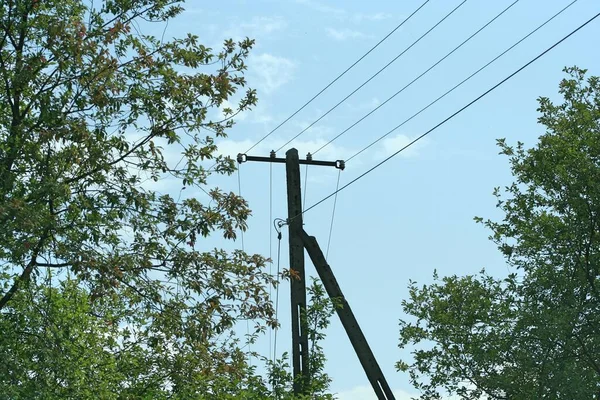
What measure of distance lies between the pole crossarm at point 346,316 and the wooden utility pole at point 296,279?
30cm

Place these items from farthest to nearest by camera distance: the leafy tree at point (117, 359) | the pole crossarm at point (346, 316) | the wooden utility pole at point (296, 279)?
the pole crossarm at point (346, 316) → the wooden utility pole at point (296, 279) → the leafy tree at point (117, 359)

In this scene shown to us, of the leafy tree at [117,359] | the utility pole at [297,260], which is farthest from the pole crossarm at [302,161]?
the leafy tree at [117,359]

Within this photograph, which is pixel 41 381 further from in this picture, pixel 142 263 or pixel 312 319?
pixel 312 319

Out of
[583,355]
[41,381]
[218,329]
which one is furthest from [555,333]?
[41,381]

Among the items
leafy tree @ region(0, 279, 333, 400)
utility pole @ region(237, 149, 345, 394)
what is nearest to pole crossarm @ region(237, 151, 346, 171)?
utility pole @ region(237, 149, 345, 394)

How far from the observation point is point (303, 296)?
64.5 ft

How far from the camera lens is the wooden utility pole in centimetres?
1900

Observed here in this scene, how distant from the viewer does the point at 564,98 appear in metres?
24.5

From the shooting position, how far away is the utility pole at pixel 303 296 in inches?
755

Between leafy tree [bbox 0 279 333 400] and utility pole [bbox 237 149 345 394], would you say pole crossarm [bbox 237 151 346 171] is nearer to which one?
utility pole [bbox 237 149 345 394]

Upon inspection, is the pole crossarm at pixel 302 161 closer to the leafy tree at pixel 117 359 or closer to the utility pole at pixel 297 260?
the utility pole at pixel 297 260

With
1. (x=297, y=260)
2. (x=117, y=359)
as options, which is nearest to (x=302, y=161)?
(x=297, y=260)

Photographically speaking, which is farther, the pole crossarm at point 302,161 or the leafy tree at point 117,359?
the pole crossarm at point 302,161

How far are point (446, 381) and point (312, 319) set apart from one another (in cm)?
698
